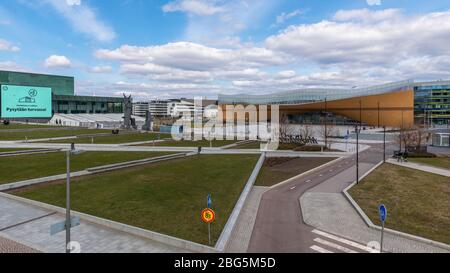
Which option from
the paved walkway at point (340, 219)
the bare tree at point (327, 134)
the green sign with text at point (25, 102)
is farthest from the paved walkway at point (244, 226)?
the green sign with text at point (25, 102)

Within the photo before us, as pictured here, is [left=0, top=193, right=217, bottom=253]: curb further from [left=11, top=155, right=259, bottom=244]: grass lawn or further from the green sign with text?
the green sign with text

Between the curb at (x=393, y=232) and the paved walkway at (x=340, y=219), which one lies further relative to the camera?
the paved walkway at (x=340, y=219)

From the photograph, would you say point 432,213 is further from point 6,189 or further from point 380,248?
point 6,189

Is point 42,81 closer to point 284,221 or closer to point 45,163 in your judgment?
point 45,163

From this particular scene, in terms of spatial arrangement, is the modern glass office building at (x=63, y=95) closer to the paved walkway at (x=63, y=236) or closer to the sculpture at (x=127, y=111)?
the sculpture at (x=127, y=111)

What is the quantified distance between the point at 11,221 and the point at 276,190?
15.4m

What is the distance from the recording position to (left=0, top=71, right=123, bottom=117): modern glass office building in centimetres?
9169

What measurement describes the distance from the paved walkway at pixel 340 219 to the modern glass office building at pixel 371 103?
46.2m

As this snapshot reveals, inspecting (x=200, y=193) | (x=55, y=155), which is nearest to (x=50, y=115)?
(x=55, y=155)

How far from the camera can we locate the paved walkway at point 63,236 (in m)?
11.6

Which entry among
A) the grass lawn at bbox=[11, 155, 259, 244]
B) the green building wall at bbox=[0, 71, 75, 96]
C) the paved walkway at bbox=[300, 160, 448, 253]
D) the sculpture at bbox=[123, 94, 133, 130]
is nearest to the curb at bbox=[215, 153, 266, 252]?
the grass lawn at bbox=[11, 155, 259, 244]

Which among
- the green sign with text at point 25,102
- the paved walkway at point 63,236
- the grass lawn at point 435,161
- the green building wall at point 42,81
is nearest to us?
the paved walkway at point 63,236

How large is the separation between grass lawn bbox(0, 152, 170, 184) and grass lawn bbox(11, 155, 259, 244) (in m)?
3.47

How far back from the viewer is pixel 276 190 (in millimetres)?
21844
